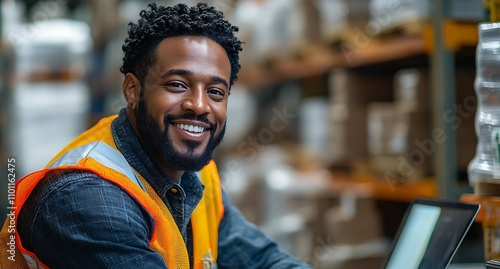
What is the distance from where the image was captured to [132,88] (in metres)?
1.51

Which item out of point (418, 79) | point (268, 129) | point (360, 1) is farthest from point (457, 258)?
point (268, 129)

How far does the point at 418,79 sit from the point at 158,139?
222cm

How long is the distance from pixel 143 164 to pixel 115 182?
6.2 inches

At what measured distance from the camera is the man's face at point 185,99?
1.43 m

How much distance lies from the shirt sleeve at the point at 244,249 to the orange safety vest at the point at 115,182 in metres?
0.26

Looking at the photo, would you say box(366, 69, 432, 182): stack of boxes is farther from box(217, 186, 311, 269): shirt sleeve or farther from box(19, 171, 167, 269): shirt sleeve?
box(19, 171, 167, 269): shirt sleeve

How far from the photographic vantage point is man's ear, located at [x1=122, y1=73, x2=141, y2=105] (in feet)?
4.92

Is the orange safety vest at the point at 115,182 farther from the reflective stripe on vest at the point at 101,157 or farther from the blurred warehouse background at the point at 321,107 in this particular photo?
the blurred warehouse background at the point at 321,107

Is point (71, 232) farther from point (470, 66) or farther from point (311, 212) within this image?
point (311, 212)

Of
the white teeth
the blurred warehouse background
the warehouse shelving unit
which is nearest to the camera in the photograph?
the white teeth

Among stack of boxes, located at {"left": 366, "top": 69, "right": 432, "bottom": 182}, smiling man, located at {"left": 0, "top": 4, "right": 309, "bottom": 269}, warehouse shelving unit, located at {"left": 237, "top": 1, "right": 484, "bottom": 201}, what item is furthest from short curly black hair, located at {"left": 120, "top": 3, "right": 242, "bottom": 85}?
stack of boxes, located at {"left": 366, "top": 69, "right": 432, "bottom": 182}

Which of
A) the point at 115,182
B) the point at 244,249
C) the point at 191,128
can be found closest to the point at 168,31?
the point at 191,128

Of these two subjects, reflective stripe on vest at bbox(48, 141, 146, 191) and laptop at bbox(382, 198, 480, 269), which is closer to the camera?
reflective stripe on vest at bbox(48, 141, 146, 191)

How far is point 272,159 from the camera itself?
16.6 ft
